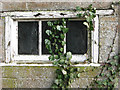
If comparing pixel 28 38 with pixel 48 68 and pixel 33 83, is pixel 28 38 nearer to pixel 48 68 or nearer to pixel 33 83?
pixel 48 68

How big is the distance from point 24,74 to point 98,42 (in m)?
1.36

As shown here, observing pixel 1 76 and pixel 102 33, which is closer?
pixel 102 33

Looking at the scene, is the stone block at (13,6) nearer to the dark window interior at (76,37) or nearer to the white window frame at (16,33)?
the white window frame at (16,33)

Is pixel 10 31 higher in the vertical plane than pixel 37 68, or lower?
higher

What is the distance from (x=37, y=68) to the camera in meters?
2.57

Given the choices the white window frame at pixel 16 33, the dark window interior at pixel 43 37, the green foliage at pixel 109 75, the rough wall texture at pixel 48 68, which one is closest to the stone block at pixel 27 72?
the rough wall texture at pixel 48 68

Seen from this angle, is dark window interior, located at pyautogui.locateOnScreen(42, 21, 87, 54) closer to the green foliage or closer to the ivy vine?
the ivy vine

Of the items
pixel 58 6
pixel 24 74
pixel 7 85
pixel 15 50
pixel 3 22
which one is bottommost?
pixel 7 85

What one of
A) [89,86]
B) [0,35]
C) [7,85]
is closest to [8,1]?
[0,35]

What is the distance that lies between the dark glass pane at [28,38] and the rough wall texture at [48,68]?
272mm

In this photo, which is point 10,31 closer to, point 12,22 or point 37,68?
point 12,22

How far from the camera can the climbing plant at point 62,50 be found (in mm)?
2465

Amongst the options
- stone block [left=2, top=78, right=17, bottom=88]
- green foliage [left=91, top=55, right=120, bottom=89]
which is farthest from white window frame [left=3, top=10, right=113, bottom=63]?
stone block [left=2, top=78, right=17, bottom=88]

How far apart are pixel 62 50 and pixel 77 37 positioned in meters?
0.34
